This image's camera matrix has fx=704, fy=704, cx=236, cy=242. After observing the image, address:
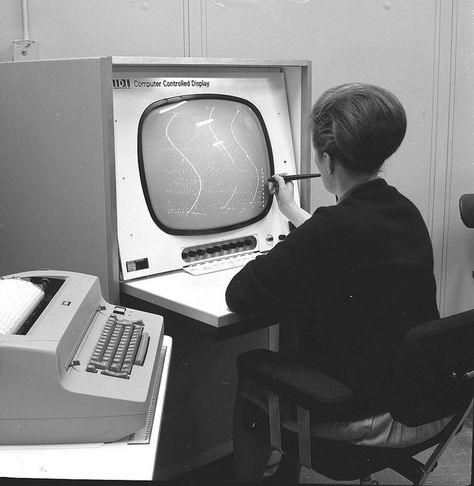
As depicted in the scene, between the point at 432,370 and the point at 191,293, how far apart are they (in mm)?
596

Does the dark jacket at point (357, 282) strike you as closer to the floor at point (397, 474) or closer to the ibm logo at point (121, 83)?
the ibm logo at point (121, 83)

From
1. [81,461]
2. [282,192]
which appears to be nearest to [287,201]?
[282,192]

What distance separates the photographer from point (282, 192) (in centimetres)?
209

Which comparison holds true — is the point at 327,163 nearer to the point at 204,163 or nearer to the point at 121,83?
the point at 204,163

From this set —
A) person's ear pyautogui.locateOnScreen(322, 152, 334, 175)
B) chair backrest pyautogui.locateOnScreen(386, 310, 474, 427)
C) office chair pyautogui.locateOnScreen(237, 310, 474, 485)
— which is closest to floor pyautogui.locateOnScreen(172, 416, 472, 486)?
office chair pyautogui.locateOnScreen(237, 310, 474, 485)

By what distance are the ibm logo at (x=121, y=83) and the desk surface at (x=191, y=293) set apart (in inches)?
19.3

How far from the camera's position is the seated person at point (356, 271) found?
146 centimetres

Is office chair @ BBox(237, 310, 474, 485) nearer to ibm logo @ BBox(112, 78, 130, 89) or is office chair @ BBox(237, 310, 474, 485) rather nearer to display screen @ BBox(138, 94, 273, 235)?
display screen @ BBox(138, 94, 273, 235)

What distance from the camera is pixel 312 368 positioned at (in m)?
1.55

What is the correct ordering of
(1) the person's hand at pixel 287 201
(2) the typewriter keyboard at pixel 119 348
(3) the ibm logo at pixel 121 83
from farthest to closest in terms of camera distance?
1. (1) the person's hand at pixel 287 201
2. (3) the ibm logo at pixel 121 83
3. (2) the typewriter keyboard at pixel 119 348

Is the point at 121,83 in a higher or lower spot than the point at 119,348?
higher

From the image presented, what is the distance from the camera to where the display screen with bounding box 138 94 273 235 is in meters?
1.86

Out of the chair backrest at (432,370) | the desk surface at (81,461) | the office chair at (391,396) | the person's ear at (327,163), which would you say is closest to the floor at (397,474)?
the office chair at (391,396)

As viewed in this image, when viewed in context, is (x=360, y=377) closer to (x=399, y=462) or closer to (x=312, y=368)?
(x=312, y=368)
